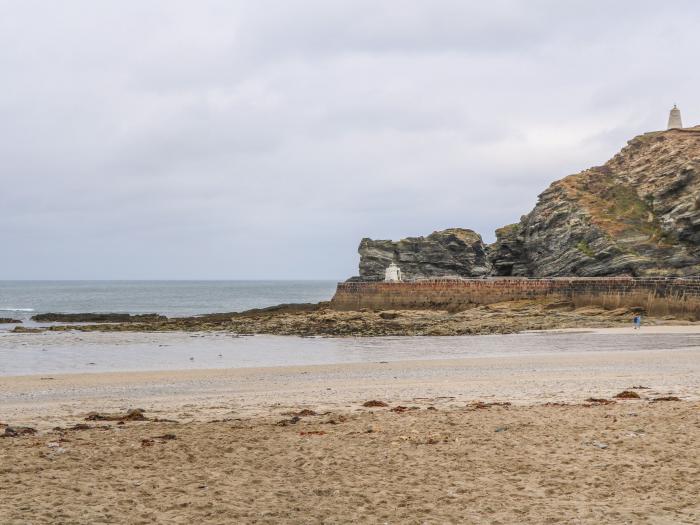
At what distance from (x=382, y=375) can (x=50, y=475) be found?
12178 mm

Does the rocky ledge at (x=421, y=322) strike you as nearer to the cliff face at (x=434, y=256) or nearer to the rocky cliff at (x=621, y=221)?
the rocky cliff at (x=621, y=221)

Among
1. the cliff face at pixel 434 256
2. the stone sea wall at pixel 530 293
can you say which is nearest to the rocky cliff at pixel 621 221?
the stone sea wall at pixel 530 293

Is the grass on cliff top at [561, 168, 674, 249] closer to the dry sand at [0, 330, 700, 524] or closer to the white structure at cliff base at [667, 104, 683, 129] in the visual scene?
the white structure at cliff base at [667, 104, 683, 129]

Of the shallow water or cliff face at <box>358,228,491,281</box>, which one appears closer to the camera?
the shallow water

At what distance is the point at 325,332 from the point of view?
39844 mm

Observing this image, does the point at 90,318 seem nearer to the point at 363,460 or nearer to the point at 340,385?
the point at 340,385

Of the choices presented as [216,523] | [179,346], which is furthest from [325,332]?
[216,523]

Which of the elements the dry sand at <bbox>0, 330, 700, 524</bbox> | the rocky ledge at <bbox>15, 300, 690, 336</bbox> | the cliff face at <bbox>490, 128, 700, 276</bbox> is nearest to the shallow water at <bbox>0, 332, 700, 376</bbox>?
the rocky ledge at <bbox>15, 300, 690, 336</bbox>

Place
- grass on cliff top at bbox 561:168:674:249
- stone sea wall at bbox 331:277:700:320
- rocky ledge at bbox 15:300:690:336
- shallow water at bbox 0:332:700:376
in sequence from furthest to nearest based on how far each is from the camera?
grass on cliff top at bbox 561:168:674:249, stone sea wall at bbox 331:277:700:320, rocky ledge at bbox 15:300:690:336, shallow water at bbox 0:332:700:376

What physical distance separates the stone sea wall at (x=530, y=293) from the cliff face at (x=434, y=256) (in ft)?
48.8

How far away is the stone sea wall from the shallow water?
8.85 metres

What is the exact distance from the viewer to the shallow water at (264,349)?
24.7 meters

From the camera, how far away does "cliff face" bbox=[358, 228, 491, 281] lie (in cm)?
7006

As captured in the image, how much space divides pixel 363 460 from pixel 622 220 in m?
47.1
